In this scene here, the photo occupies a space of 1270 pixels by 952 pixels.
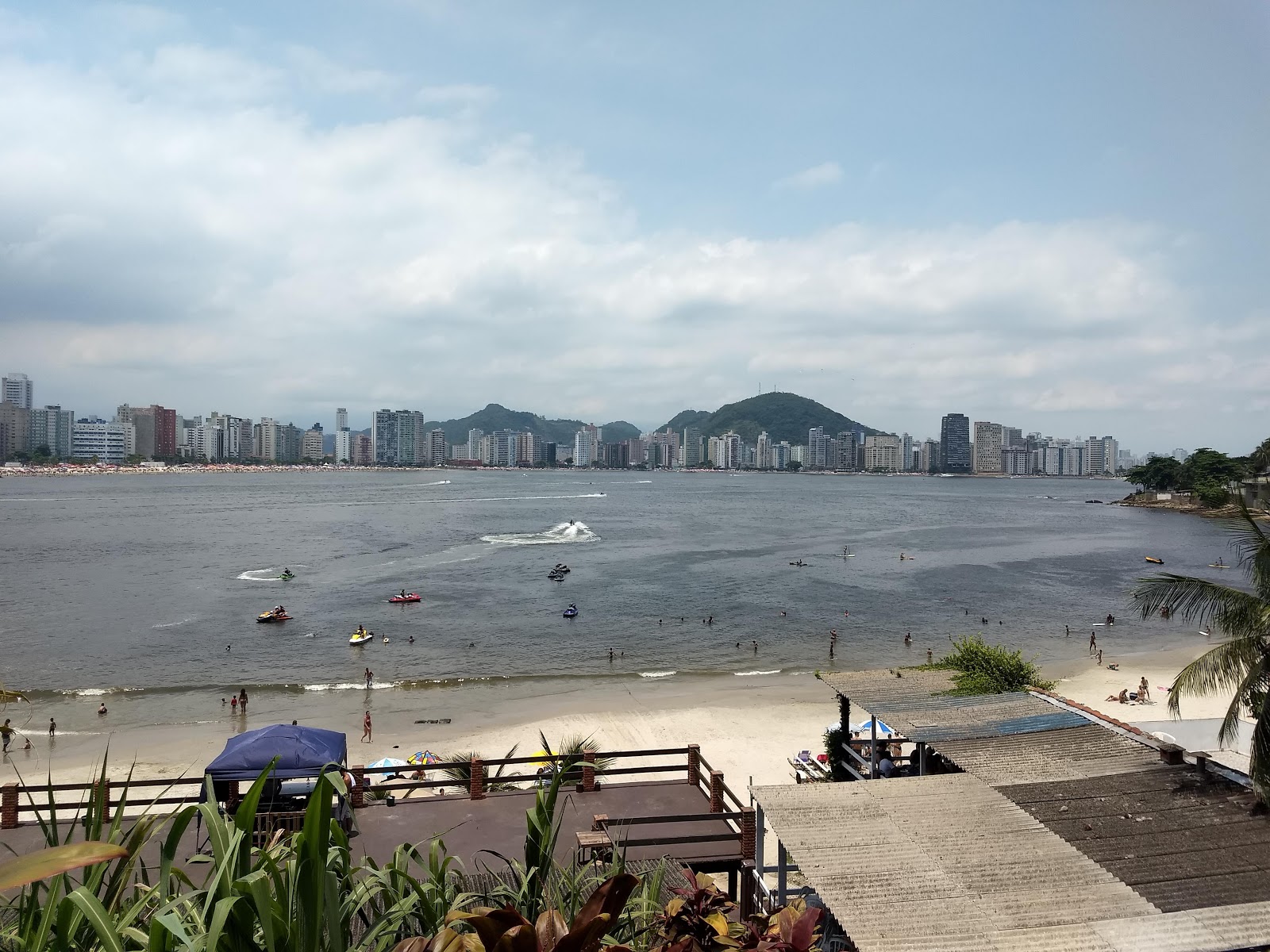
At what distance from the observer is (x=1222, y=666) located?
11398 millimetres

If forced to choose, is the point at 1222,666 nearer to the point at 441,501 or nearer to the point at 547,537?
the point at 547,537

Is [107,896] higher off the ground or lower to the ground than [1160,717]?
higher

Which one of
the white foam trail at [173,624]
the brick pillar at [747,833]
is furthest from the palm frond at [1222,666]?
the white foam trail at [173,624]

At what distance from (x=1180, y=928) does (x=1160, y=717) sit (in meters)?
22.6

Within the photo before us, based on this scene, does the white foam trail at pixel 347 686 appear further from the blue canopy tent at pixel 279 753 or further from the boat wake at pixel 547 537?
the boat wake at pixel 547 537

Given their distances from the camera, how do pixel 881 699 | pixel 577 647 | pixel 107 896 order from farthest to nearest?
pixel 577 647 → pixel 881 699 → pixel 107 896

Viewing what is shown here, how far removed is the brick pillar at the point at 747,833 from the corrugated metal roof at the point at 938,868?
0.34 m

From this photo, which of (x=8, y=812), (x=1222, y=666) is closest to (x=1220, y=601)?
(x=1222, y=666)

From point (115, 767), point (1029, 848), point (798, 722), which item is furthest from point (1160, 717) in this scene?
point (115, 767)

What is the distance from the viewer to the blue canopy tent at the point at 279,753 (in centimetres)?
1193

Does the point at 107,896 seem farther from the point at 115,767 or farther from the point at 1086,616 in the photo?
the point at 1086,616

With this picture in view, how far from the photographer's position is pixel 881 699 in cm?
1426

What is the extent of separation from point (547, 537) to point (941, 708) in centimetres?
7283

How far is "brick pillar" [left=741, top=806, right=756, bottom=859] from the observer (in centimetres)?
1042
